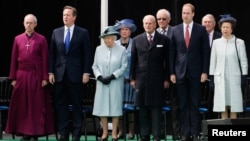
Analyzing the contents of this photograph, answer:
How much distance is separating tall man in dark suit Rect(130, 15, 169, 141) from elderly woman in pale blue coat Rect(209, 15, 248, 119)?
70 centimetres

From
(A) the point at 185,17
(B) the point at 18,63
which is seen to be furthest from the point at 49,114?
(A) the point at 185,17

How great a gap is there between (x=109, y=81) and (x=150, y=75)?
621mm

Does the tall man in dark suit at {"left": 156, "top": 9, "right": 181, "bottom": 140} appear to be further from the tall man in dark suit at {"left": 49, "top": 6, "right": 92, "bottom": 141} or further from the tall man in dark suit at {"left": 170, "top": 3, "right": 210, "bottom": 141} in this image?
the tall man in dark suit at {"left": 49, "top": 6, "right": 92, "bottom": 141}

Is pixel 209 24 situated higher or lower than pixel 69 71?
higher

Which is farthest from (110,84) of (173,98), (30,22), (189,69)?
(30,22)

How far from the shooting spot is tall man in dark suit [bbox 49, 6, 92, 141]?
8.34m

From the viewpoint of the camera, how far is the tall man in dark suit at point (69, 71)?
834 centimetres

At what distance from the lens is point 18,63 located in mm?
8672

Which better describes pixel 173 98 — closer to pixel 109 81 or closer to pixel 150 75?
pixel 150 75

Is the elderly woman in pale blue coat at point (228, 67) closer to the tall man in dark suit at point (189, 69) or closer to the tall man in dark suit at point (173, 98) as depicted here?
the tall man in dark suit at point (189, 69)

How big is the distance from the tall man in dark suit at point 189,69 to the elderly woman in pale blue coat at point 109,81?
80cm

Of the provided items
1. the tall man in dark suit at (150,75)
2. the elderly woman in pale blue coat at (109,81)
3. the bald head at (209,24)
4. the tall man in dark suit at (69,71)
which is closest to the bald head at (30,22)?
the tall man in dark suit at (69,71)

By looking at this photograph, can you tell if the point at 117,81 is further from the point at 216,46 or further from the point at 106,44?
the point at 216,46

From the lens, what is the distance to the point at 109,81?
816 cm
